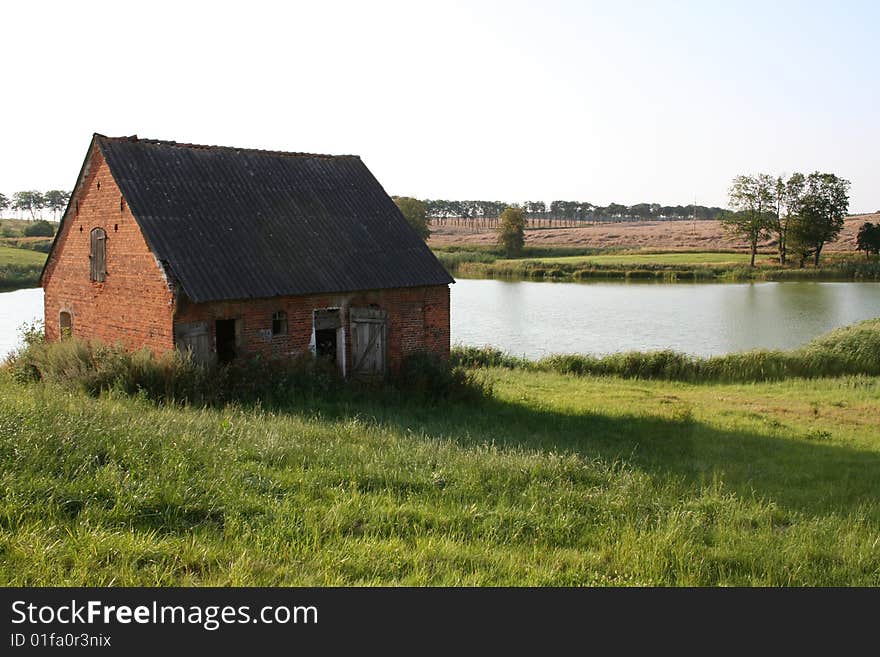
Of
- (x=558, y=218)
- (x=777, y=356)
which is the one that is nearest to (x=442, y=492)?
(x=777, y=356)

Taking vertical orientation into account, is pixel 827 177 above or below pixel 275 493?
above

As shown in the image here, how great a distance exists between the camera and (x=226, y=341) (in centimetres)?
1720

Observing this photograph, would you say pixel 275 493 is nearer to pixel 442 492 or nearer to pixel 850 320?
pixel 442 492

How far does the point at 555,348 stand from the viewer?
106 ft

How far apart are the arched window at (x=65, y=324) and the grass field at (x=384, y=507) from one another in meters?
7.08

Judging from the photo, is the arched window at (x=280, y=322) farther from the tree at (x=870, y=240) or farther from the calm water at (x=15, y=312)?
the tree at (x=870, y=240)

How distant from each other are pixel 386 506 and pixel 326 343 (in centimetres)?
1093

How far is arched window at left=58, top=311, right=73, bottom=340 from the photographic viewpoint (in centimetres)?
1892

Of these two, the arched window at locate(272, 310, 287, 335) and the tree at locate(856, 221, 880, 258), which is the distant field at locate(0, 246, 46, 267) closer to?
the arched window at locate(272, 310, 287, 335)

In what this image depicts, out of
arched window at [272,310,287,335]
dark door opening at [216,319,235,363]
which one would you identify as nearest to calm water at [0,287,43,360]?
dark door opening at [216,319,235,363]

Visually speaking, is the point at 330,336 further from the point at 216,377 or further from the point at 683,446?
the point at 683,446

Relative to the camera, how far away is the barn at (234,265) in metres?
16.2

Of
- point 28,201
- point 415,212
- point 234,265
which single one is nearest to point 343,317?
point 234,265

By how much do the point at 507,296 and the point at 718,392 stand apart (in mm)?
31691
